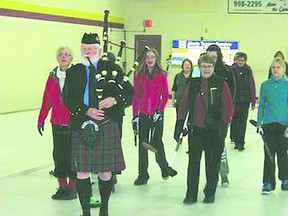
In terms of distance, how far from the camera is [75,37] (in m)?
18.9

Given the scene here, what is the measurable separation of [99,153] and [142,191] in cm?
185

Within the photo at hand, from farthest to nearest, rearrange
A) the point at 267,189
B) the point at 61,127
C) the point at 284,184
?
the point at 284,184
the point at 267,189
the point at 61,127

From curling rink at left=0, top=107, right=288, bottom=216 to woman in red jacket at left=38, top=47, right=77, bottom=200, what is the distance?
24 cm

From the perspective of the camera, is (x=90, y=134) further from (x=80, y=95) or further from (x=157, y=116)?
(x=157, y=116)

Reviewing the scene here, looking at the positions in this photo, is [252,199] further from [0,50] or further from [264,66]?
[264,66]

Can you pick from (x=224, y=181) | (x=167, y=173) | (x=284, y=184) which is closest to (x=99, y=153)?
(x=167, y=173)

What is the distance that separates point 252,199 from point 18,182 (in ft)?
9.67

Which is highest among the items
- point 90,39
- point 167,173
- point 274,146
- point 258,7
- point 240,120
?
point 258,7

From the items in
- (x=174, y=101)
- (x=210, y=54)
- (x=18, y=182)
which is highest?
(x=210, y=54)

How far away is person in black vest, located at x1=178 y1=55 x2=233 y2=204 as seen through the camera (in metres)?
6.16

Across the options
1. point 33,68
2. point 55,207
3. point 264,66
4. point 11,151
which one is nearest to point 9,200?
point 55,207

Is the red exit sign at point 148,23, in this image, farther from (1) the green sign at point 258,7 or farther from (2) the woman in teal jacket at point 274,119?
(2) the woman in teal jacket at point 274,119

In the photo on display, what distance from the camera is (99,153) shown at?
16.8 ft

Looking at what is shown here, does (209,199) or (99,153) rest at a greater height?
(99,153)
